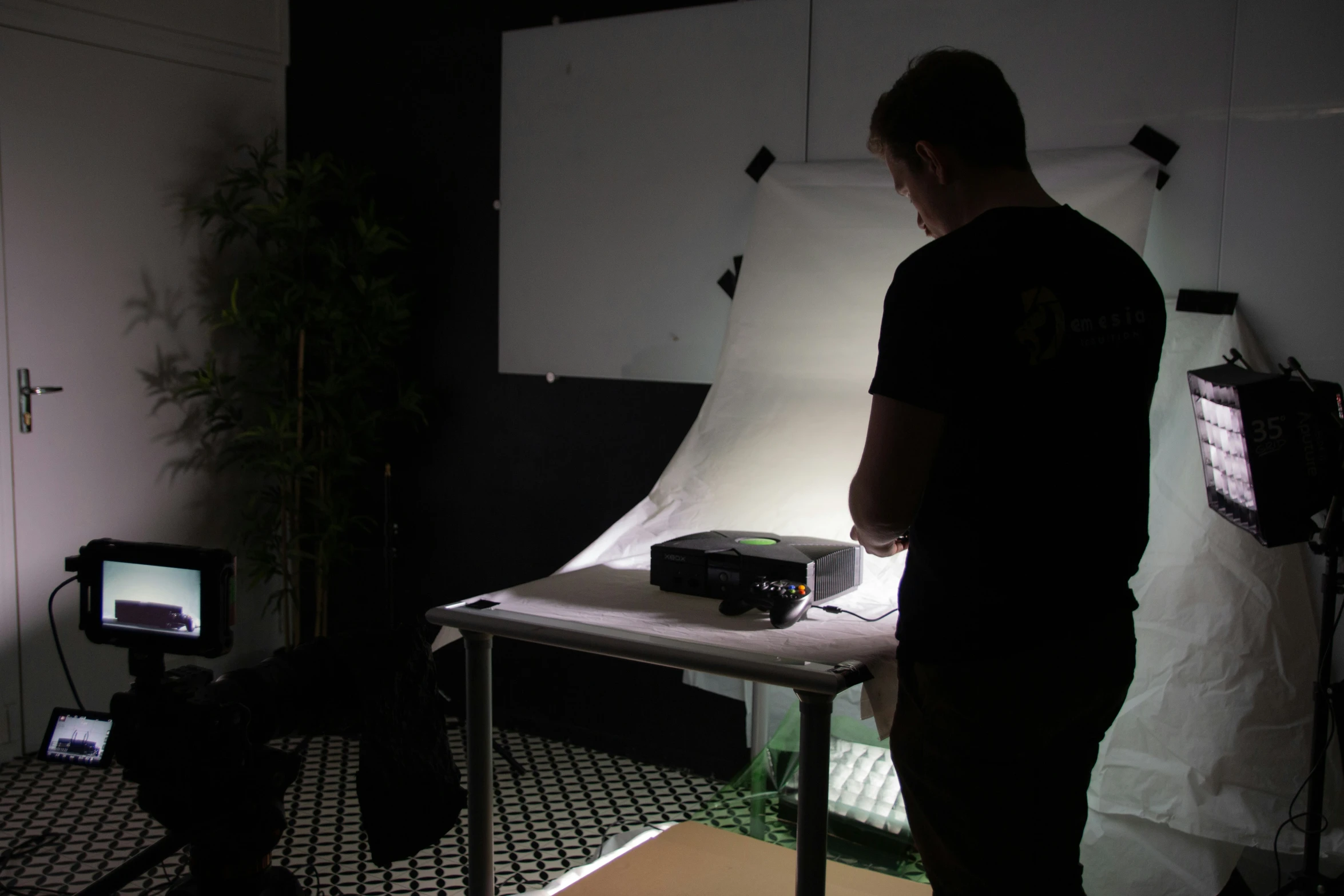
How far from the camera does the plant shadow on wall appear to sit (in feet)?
10.4

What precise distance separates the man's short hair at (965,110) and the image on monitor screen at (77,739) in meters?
1.49

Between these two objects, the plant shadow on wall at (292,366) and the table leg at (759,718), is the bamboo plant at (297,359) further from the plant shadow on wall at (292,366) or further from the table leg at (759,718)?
the table leg at (759,718)

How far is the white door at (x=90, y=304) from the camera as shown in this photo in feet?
9.86

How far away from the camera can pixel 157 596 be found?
3.29 feet

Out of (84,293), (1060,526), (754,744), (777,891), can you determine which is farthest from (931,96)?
(84,293)

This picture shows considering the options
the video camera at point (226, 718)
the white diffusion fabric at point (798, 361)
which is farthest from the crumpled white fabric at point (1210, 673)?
the video camera at point (226, 718)

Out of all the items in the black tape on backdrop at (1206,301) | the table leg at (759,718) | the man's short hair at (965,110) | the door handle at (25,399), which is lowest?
the table leg at (759,718)

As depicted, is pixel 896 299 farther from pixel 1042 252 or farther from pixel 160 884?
pixel 160 884

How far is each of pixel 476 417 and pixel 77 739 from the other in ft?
5.77

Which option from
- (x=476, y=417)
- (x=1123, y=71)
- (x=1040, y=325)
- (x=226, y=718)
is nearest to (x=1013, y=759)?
(x=1040, y=325)

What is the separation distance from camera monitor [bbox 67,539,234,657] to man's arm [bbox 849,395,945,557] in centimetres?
71

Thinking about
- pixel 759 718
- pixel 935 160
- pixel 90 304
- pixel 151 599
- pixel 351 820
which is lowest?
pixel 351 820

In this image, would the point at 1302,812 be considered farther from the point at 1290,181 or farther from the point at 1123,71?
the point at 1123,71

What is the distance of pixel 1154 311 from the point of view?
4.02 feet
